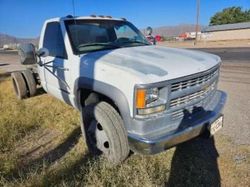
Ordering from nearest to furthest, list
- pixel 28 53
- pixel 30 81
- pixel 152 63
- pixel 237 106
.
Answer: pixel 152 63 → pixel 28 53 → pixel 237 106 → pixel 30 81

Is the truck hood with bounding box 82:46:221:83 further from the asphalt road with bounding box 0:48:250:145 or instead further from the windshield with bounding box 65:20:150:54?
the asphalt road with bounding box 0:48:250:145

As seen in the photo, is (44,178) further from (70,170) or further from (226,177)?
(226,177)

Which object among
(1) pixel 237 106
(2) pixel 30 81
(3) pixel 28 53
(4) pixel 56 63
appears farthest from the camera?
(2) pixel 30 81

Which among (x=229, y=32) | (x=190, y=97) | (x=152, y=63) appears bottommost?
(x=229, y=32)

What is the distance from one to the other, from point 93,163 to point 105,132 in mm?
546

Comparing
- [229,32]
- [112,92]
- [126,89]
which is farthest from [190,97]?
[229,32]

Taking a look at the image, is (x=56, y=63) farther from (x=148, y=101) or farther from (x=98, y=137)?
(x=148, y=101)

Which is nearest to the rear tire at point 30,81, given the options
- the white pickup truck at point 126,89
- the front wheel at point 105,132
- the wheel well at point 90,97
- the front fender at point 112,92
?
the white pickup truck at point 126,89

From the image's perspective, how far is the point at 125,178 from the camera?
9.21 ft

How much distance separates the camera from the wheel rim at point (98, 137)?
10.3 ft

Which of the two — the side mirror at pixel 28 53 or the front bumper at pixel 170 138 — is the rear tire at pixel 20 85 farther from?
the front bumper at pixel 170 138

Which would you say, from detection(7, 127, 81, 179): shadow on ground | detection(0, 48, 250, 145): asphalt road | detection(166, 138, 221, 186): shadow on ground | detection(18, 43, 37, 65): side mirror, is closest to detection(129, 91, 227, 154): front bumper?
detection(166, 138, 221, 186): shadow on ground

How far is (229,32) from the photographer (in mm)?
60094

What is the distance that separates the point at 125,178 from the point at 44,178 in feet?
3.06
